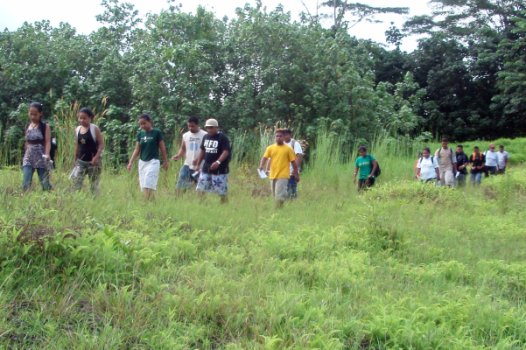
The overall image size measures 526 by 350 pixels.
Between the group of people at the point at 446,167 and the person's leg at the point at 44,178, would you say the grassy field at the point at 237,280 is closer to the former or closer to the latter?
the person's leg at the point at 44,178

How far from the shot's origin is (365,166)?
12.6 m

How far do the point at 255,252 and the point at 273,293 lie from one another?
1.13 metres

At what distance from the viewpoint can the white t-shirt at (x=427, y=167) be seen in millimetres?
13812

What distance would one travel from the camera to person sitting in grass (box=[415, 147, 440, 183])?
13.8 m

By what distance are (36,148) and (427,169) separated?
9507 millimetres

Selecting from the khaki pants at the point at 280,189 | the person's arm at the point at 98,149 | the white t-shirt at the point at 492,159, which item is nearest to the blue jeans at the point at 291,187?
the khaki pants at the point at 280,189

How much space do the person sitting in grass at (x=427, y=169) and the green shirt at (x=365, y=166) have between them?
1909 mm

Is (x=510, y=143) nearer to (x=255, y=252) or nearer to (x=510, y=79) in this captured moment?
(x=510, y=79)

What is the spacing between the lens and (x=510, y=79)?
28.9 metres

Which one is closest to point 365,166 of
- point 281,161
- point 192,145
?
point 281,161

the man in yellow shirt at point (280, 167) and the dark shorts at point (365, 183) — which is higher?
the man in yellow shirt at point (280, 167)

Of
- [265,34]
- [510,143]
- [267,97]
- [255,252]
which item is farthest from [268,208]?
[510,143]

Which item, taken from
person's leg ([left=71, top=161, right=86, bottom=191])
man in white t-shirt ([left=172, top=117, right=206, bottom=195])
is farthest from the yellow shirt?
person's leg ([left=71, top=161, right=86, bottom=191])

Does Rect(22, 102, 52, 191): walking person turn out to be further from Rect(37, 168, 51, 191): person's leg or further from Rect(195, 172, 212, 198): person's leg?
Rect(195, 172, 212, 198): person's leg
